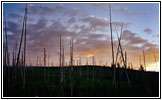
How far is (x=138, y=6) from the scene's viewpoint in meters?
4.93

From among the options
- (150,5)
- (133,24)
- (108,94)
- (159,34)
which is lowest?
(108,94)

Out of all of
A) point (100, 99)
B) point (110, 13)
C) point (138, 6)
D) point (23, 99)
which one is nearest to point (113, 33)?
point (110, 13)

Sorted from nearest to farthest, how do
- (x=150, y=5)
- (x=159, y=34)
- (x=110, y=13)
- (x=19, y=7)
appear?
(x=159, y=34) → (x=150, y=5) → (x=19, y=7) → (x=110, y=13)

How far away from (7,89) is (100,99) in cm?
316

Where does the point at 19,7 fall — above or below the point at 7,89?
above

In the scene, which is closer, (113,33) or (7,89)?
(7,89)

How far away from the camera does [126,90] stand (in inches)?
217

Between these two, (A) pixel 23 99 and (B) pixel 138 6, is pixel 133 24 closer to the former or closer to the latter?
(B) pixel 138 6

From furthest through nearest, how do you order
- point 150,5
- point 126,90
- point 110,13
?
point 110,13 → point 126,90 → point 150,5

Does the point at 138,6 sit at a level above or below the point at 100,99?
above

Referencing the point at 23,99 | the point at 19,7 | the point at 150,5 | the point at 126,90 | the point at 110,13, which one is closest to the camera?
the point at 23,99

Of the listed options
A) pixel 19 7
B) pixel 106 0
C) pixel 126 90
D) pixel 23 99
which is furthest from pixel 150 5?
pixel 23 99

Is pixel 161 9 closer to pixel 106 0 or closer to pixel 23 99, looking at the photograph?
pixel 106 0

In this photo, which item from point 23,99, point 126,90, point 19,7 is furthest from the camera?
point 126,90
